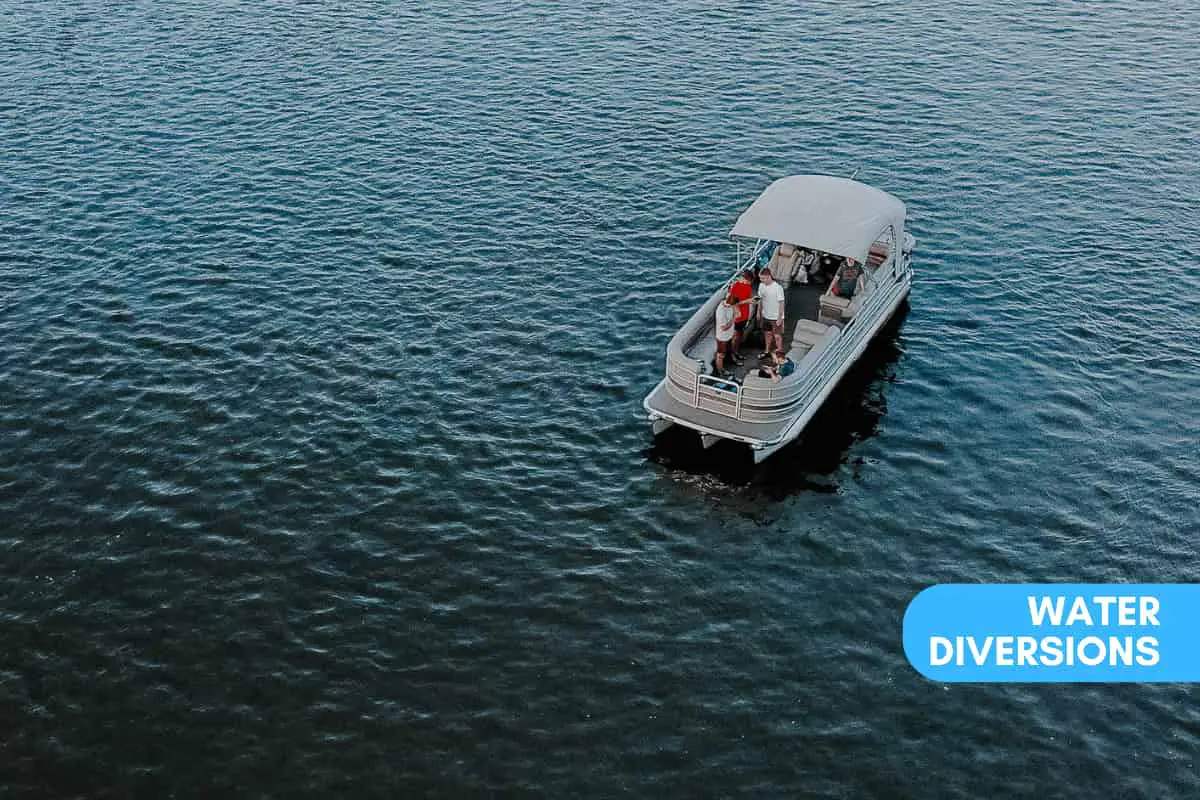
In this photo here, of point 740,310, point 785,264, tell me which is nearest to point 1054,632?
point 740,310

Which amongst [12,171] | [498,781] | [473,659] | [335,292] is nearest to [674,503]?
[473,659]

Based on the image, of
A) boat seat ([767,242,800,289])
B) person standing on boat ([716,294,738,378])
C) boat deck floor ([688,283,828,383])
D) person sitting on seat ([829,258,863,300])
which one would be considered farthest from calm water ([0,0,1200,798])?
boat seat ([767,242,800,289])

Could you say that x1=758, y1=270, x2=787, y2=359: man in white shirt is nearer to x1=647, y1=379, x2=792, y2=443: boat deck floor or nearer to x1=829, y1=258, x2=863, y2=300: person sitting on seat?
x1=647, y1=379, x2=792, y2=443: boat deck floor

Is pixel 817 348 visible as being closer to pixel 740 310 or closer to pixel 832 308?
pixel 740 310

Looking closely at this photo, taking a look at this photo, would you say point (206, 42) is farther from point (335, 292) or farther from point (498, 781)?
point (498, 781)

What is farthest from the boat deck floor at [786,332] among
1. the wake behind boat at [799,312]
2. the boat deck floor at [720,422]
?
the boat deck floor at [720,422]
